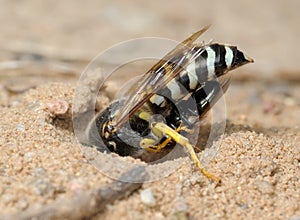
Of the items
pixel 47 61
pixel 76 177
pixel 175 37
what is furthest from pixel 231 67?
pixel 175 37

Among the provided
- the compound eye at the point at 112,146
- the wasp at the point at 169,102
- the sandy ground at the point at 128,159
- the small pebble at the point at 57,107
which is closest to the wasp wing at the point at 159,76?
the wasp at the point at 169,102

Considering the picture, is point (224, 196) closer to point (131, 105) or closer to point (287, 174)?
point (287, 174)

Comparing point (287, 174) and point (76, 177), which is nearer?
point (76, 177)

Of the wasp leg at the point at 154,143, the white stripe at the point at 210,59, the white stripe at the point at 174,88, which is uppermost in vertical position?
the white stripe at the point at 210,59

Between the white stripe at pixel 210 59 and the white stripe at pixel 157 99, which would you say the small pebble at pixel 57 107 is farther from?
the white stripe at pixel 210 59

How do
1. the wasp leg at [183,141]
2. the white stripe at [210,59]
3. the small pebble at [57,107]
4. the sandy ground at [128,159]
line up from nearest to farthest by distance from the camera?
the sandy ground at [128,159], the wasp leg at [183,141], the white stripe at [210,59], the small pebble at [57,107]

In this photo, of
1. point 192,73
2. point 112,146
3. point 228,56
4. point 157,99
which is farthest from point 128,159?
point 228,56

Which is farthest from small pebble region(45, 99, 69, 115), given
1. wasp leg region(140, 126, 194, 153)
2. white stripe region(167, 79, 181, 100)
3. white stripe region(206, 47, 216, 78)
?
white stripe region(206, 47, 216, 78)

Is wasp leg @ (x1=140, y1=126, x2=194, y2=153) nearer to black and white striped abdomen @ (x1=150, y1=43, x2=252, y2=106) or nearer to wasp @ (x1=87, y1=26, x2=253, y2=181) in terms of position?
wasp @ (x1=87, y1=26, x2=253, y2=181)
